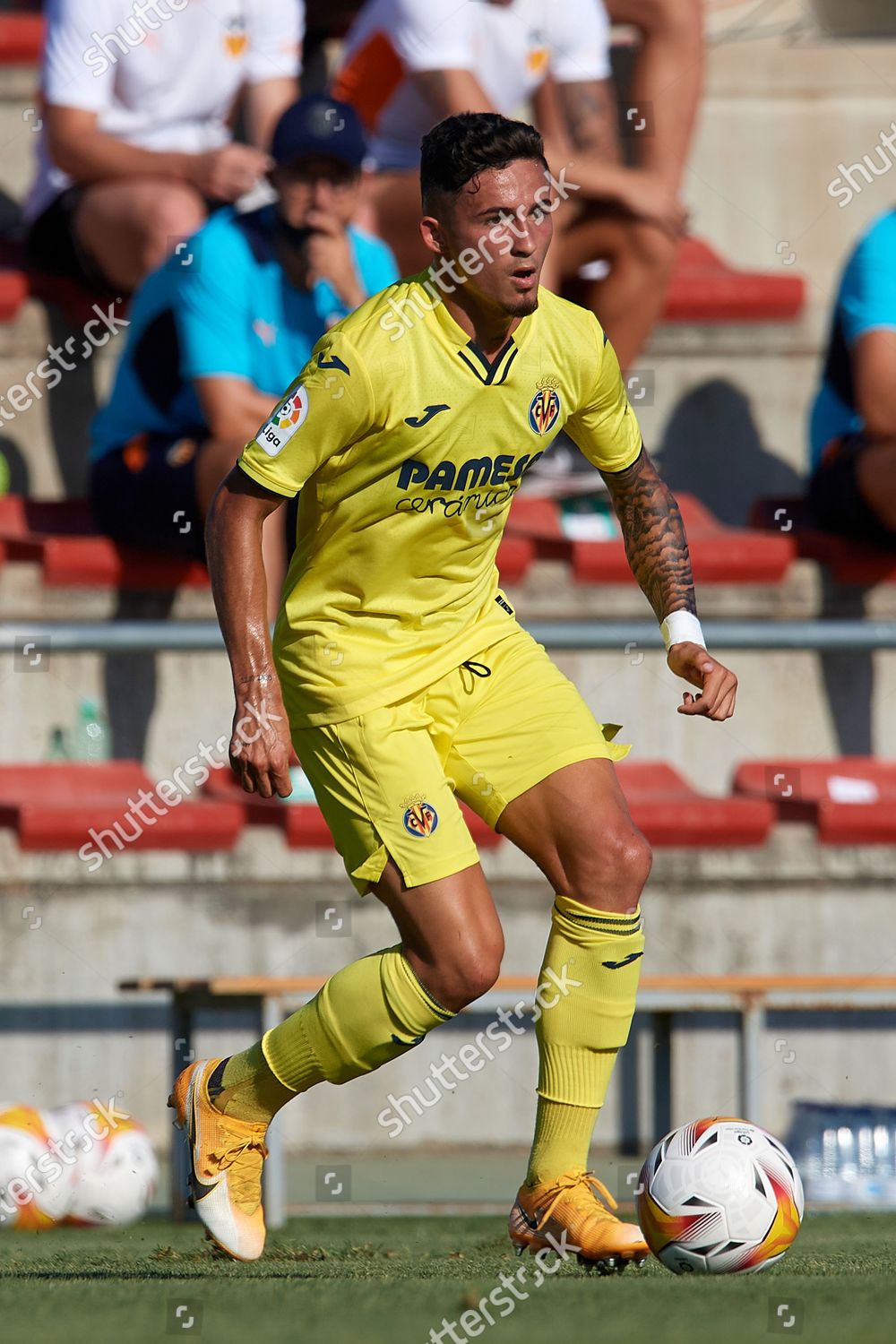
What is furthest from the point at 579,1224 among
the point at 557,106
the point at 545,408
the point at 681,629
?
the point at 557,106

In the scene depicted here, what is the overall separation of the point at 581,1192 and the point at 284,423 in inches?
63.3

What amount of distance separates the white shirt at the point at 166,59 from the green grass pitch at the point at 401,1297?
4564mm

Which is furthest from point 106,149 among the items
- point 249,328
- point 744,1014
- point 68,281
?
point 744,1014

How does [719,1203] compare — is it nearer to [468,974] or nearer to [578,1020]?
[578,1020]

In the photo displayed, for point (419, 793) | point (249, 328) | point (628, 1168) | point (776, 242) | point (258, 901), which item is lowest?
point (628, 1168)

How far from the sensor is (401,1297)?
367 centimetres

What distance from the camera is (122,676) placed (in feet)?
23.9

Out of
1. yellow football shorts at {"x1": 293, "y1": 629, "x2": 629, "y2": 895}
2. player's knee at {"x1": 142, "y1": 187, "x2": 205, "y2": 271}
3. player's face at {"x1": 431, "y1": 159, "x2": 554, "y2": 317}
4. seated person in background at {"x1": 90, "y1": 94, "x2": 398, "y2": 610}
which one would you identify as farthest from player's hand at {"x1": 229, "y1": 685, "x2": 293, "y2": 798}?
player's knee at {"x1": 142, "y1": 187, "x2": 205, "y2": 271}

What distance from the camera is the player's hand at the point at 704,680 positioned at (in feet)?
13.2

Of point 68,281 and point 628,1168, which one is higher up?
point 68,281

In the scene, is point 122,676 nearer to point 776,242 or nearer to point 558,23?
point 558,23

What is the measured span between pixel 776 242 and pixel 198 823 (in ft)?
14.6

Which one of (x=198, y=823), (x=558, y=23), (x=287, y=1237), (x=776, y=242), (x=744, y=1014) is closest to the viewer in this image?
(x=287, y=1237)

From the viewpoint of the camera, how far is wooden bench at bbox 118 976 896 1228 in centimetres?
593
